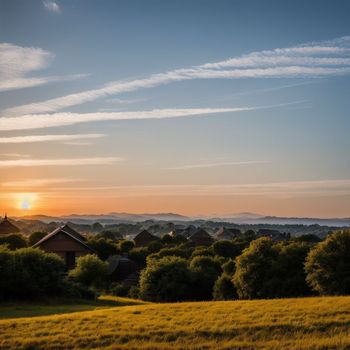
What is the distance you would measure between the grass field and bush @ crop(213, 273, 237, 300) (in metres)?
31.0

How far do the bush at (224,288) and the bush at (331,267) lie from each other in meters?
11.2

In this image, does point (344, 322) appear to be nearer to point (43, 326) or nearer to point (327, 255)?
point (43, 326)

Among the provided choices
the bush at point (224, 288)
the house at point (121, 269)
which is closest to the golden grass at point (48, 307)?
the bush at point (224, 288)

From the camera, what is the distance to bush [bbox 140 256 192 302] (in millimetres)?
60219

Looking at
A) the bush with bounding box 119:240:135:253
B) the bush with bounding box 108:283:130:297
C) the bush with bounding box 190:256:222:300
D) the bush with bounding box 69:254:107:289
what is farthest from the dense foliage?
the bush with bounding box 119:240:135:253

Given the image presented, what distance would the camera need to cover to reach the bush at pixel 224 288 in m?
61.0

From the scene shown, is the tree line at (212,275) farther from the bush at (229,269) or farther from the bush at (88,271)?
the bush at (229,269)

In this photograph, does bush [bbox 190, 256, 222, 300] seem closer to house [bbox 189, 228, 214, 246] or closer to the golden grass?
the golden grass

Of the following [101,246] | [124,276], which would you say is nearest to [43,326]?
[124,276]

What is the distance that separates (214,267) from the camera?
7150cm

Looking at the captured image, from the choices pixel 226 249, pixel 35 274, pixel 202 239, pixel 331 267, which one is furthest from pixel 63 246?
pixel 202 239

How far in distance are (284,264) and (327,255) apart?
22.8 ft

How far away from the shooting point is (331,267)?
51.8 m

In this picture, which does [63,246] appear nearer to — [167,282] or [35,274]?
[167,282]
